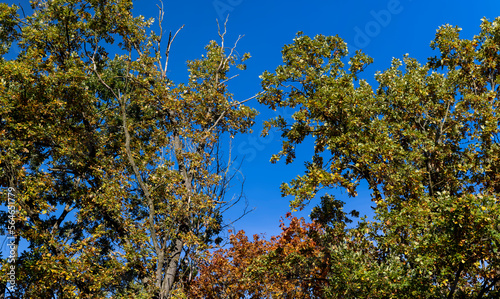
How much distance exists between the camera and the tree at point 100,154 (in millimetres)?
13562

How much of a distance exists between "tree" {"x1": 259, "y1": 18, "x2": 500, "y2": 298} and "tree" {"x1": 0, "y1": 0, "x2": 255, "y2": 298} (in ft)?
14.0

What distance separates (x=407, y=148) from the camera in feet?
47.6

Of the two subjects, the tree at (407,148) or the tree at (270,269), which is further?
the tree at (270,269)

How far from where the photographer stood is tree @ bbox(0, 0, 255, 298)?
44.5 feet

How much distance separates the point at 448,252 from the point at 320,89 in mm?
7520

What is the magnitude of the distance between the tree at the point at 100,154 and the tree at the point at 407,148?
4265 millimetres

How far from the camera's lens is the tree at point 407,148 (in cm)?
930

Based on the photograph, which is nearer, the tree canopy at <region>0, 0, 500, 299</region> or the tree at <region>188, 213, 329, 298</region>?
the tree canopy at <region>0, 0, 500, 299</region>

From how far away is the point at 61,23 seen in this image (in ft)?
58.7

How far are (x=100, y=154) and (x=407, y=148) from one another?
47.0 feet

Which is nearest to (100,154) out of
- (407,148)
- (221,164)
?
(221,164)

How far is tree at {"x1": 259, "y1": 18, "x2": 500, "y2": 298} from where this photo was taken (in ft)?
30.5

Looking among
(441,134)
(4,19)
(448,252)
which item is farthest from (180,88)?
(448,252)

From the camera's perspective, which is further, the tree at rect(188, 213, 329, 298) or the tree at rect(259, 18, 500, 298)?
the tree at rect(188, 213, 329, 298)
